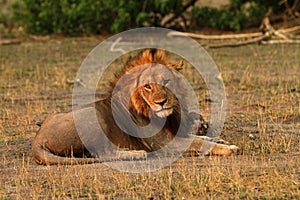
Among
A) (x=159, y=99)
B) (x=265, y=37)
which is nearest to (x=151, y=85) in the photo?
(x=159, y=99)

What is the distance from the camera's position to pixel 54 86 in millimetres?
11695

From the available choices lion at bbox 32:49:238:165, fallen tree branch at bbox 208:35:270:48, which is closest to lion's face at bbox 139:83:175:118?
lion at bbox 32:49:238:165

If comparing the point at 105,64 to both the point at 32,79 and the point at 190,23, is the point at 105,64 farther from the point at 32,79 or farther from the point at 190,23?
the point at 190,23

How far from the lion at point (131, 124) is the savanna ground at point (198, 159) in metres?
0.19

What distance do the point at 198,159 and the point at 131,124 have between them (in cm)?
62

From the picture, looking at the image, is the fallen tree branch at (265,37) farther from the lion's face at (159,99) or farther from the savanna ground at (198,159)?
the lion's face at (159,99)

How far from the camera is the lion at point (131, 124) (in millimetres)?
6242

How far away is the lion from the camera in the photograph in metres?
6.24

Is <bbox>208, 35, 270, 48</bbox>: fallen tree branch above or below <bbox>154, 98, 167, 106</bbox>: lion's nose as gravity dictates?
above

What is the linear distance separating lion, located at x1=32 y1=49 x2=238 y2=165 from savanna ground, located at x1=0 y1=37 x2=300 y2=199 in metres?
0.19

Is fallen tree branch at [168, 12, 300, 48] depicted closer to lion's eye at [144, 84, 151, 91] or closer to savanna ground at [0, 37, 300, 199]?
savanna ground at [0, 37, 300, 199]

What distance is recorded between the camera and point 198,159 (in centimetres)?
620

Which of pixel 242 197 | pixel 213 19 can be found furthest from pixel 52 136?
pixel 213 19

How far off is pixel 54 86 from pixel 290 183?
6.93m
